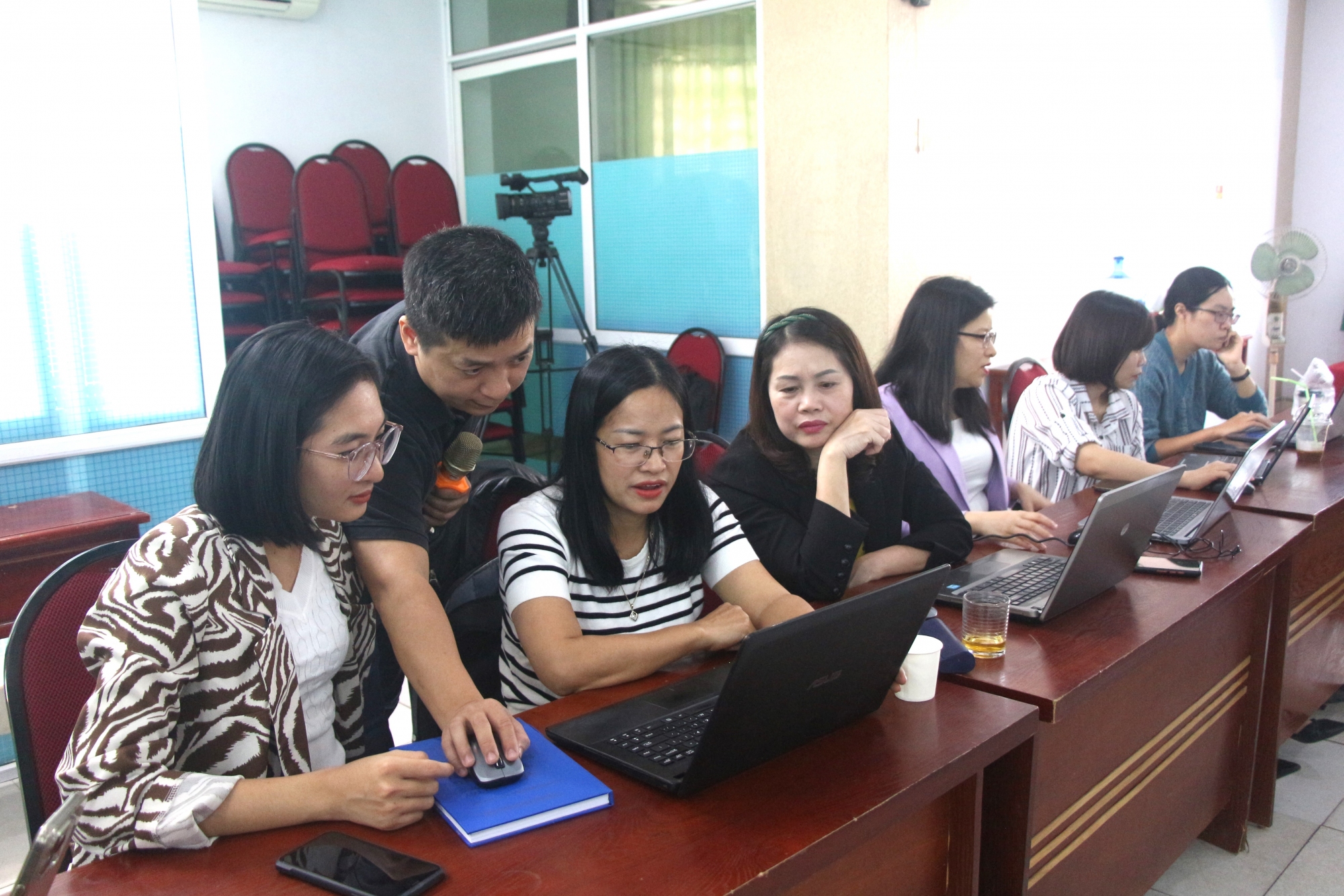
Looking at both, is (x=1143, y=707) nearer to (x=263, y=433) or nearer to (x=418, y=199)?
(x=263, y=433)

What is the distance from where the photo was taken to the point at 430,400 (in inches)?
64.1

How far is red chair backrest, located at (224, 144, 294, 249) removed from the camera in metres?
5.27

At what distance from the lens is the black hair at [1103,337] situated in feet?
9.59

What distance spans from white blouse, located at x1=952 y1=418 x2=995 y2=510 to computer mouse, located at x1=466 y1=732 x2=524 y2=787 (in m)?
1.72

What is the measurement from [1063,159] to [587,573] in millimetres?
4378

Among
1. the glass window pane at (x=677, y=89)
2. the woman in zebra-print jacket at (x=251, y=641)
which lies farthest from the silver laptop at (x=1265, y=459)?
the glass window pane at (x=677, y=89)

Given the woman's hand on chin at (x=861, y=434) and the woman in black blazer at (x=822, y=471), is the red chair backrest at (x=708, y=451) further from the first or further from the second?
the woman's hand on chin at (x=861, y=434)

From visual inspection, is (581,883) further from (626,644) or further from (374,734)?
(374,734)

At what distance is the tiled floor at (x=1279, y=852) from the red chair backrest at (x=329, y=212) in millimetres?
3178

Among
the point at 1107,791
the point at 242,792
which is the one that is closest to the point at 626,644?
the point at 242,792

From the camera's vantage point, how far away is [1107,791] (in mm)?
1786

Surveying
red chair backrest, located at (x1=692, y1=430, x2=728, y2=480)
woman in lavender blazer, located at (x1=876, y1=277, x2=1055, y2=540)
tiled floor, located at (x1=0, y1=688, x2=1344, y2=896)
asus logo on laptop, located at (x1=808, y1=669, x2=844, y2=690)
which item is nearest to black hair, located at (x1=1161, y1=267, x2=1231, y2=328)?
woman in lavender blazer, located at (x1=876, y1=277, x2=1055, y2=540)

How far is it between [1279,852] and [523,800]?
6.60 ft

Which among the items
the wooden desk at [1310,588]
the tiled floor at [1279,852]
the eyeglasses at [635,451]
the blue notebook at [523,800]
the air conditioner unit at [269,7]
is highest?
the air conditioner unit at [269,7]
